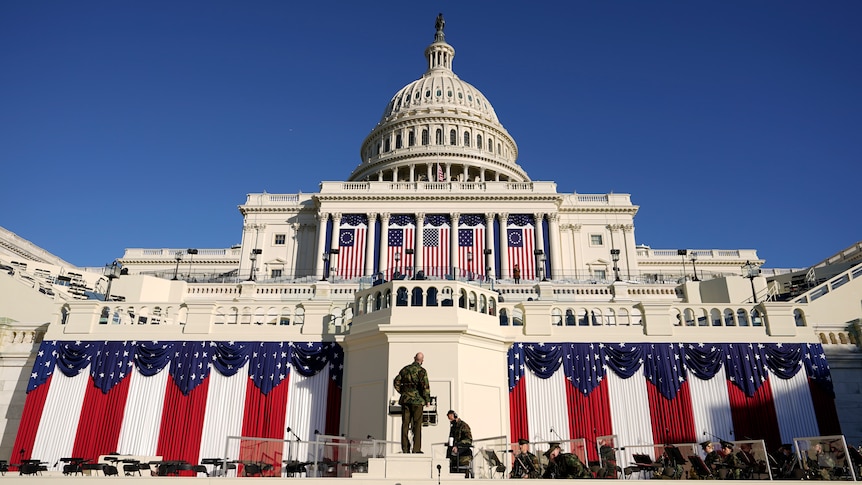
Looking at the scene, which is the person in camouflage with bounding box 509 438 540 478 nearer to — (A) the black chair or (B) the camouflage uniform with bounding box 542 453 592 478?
(A) the black chair

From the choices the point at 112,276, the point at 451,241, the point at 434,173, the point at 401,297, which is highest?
the point at 434,173

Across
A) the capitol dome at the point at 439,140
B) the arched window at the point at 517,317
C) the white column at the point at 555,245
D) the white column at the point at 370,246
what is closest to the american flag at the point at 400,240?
the white column at the point at 370,246

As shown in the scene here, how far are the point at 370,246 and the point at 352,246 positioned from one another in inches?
73.5

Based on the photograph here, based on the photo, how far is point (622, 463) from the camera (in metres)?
18.5

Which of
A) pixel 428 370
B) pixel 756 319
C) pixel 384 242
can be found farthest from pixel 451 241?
pixel 428 370

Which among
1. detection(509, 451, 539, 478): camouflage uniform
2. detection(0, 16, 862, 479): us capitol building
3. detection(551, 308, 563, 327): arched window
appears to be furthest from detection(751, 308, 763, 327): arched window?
detection(509, 451, 539, 478): camouflage uniform

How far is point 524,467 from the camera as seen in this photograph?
13.3m

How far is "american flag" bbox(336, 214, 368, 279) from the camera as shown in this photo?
190 feet

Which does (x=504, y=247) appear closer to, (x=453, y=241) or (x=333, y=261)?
(x=453, y=241)

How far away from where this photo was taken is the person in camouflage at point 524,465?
13391 millimetres

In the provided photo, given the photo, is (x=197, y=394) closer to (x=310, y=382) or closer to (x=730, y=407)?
(x=310, y=382)

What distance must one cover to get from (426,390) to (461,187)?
49963 mm

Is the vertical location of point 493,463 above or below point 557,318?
below

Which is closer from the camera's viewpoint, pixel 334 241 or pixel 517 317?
pixel 517 317
